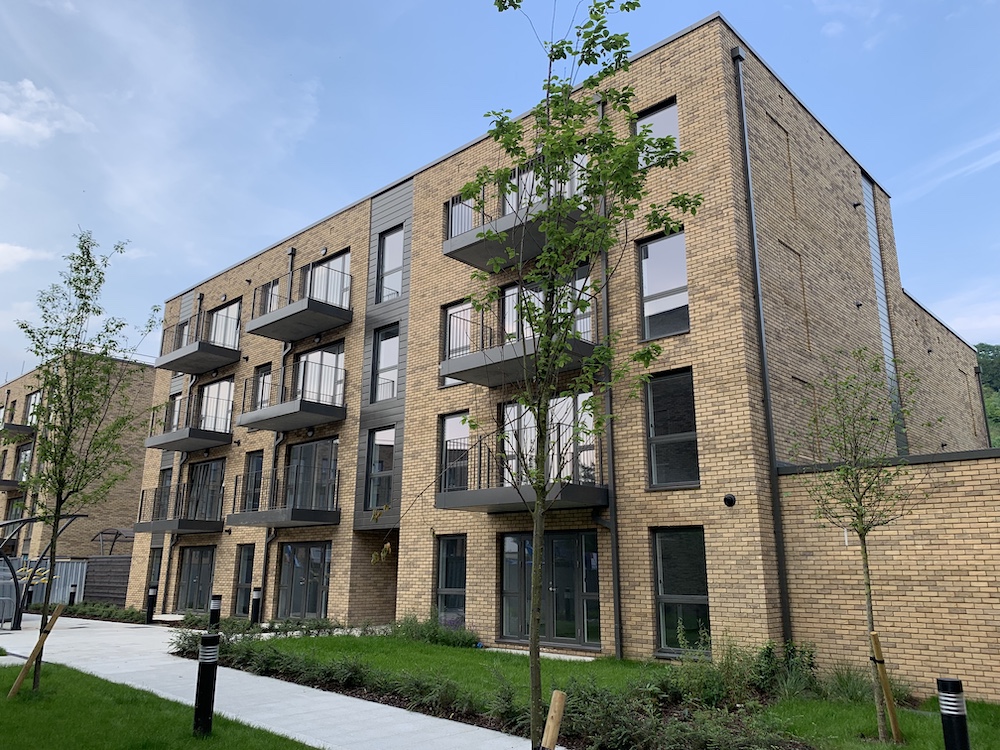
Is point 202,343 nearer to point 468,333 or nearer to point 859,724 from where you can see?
point 468,333

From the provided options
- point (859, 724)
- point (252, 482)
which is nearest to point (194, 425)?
point (252, 482)

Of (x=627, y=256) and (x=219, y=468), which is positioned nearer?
(x=627, y=256)

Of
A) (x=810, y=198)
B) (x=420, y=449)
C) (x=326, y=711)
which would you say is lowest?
(x=326, y=711)

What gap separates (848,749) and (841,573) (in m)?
4.37

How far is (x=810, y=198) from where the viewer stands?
49.3ft

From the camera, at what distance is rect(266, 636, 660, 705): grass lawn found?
902 centimetres

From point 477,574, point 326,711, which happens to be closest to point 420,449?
point 477,574

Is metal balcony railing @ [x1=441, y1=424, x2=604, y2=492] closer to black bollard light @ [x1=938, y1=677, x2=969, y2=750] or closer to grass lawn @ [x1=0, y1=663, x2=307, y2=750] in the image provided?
grass lawn @ [x1=0, y1=663, x2=307, y2=750]

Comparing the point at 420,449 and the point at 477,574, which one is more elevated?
the point at 420,449

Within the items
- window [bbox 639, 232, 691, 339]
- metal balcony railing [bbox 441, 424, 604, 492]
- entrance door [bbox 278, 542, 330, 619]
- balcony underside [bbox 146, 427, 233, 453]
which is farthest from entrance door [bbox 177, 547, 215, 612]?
window [bbox 639, 232, 691, 339]

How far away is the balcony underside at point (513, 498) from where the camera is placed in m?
12.1

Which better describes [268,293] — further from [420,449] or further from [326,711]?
[326,711]

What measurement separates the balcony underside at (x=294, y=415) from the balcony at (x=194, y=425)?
8.65 ft

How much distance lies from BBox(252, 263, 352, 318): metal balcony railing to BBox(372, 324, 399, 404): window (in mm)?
1694
